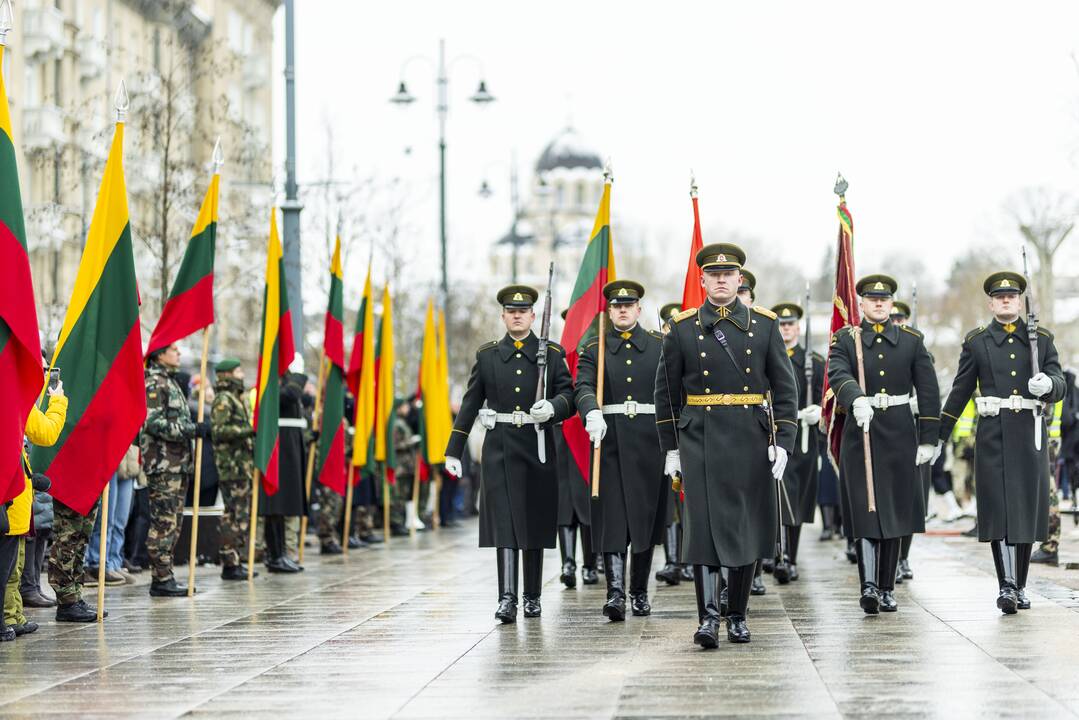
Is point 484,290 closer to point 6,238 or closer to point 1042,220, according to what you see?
point 1042,220

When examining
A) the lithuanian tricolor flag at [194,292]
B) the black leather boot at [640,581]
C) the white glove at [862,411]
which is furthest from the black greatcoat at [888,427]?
the lithuanian tricolor flag at [194,292]

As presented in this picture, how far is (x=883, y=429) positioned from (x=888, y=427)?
36mm

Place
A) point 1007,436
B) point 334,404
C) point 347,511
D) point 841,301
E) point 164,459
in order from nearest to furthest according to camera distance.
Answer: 1. point 1007,436
2. point 841,301
3. point 164,459
4. point 334,404
5. point 347,511

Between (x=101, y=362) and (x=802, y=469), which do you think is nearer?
(x=101, y=362)

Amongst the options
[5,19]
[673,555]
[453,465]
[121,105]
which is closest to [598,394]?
[453,465]

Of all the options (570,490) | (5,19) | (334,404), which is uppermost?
(5,19)

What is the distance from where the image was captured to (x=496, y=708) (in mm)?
7578

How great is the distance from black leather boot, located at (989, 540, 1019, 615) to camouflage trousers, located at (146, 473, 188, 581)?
20.8 feet

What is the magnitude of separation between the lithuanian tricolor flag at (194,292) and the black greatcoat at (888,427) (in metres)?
5.08

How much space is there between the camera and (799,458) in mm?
14828

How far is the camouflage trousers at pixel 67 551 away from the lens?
1178 centimetres

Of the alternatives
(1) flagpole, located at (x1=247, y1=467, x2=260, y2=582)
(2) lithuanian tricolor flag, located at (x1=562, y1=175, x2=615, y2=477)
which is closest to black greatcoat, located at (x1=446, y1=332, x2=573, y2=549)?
(2) lithuanian tricolor flag, located at (x1=562, y1=175, x2=615, y2=477)

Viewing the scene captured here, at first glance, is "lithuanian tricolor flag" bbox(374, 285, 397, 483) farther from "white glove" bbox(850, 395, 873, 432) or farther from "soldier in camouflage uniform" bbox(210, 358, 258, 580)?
"white glove" bbox(850, 395, 873, 432)

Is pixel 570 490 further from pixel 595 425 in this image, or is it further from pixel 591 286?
pixel 595 425
